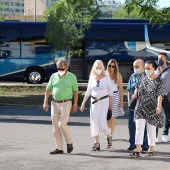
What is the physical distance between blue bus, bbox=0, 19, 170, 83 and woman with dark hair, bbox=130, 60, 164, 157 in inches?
990

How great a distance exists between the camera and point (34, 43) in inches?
1483

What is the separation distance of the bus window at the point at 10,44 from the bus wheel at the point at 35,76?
1190 millimetres

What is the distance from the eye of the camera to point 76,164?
1123 cm

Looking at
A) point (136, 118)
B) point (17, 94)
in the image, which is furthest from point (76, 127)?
point (17, 94)

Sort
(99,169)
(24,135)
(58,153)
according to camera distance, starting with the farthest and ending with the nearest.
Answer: (24,135) → (58,153) → (99,169)

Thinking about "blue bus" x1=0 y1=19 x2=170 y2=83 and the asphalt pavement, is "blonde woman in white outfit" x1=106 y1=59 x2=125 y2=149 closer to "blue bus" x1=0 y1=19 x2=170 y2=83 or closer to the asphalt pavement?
the asphalt pavement

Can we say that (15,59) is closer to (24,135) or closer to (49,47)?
(49,47)

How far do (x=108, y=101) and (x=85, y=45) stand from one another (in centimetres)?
2478

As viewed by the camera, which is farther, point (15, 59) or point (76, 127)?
point (15, 59)

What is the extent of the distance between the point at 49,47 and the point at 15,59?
6.63 feet

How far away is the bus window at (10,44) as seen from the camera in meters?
37.5

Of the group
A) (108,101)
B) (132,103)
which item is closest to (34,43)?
(108,101)

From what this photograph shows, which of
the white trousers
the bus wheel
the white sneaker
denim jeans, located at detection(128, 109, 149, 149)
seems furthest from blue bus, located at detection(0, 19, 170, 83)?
the white trousers

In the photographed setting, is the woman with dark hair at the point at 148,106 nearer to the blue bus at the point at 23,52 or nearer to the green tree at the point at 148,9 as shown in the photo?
the green tree at the point at 148,9
